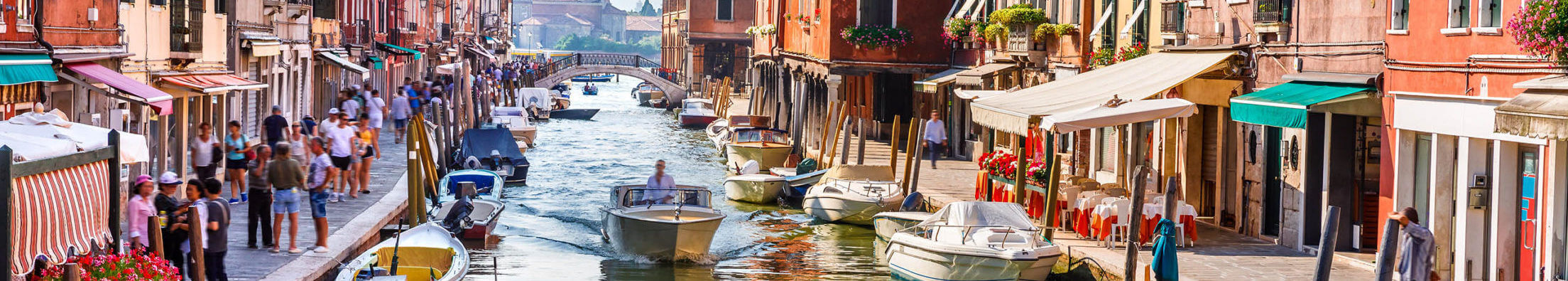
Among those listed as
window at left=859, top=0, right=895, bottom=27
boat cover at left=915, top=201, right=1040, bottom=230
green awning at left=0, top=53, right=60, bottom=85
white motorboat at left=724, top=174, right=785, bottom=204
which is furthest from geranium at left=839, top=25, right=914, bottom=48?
green awning at left=0, top=53, right=60, bottom=85

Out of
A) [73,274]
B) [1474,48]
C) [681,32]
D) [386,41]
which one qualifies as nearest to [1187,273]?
[1474,48]

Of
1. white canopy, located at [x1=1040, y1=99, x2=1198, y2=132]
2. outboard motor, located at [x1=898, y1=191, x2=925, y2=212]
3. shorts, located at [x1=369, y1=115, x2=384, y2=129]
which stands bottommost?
outboard motor, located at [x1=898, y1=191, x2=925, y2=212]

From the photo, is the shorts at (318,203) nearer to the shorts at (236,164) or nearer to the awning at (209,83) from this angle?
the shorts at (236,164)

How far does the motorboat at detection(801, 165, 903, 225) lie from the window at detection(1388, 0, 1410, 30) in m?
9.35

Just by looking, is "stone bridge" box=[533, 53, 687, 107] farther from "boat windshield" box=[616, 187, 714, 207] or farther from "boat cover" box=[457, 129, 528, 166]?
"boat windshield" box=[616, 187, 714, 207]

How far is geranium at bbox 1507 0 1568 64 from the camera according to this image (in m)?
10.1

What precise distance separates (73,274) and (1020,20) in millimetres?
15611

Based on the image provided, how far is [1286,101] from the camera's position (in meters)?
13.4

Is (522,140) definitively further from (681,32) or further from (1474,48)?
(681,32)

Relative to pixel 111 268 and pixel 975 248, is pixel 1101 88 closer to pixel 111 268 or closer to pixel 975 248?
pixel 975 248

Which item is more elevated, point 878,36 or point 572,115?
point 878,36

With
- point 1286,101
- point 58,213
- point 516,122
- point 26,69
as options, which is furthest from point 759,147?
point 58,213

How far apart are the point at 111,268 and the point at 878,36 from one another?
21909 millimetres

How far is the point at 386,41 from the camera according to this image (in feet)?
138
